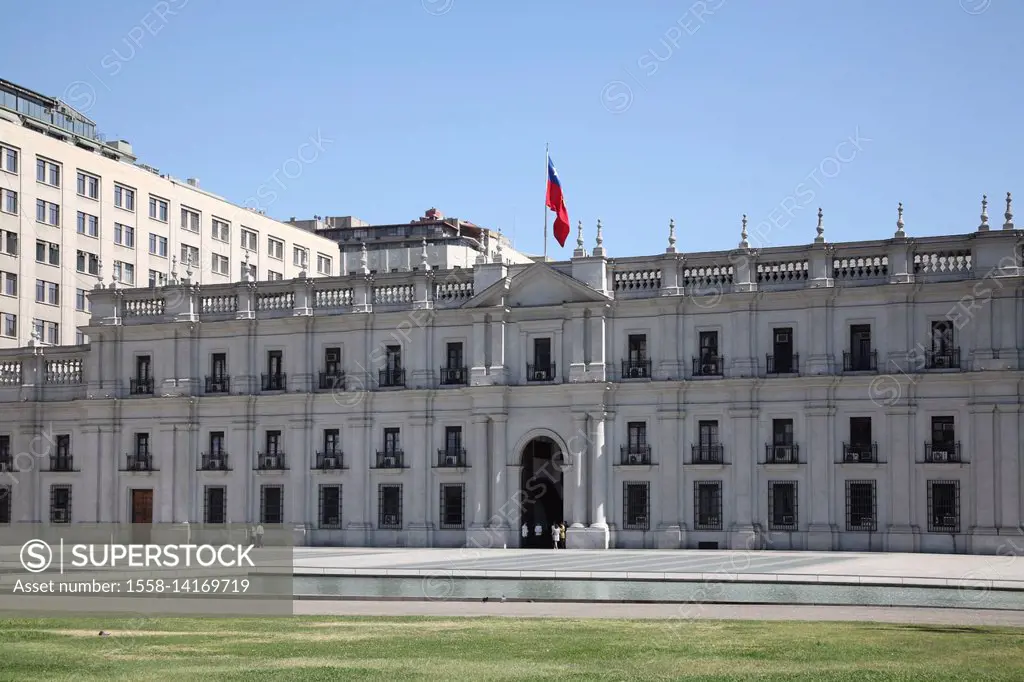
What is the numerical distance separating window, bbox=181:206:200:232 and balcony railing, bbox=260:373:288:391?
2760 centimetres

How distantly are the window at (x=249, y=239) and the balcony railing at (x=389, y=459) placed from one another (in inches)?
1413

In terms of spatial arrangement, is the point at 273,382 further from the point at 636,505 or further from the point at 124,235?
the point at 124,235

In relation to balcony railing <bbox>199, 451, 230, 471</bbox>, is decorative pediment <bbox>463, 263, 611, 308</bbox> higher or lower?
higher

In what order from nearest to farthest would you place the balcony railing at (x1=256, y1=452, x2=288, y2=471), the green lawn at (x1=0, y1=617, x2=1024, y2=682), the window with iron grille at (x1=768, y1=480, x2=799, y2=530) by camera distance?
the green lawn at (x1=0, y1=617, x2=1024, y2=682)
the window with iron grille at (x1=768, y1=480, x2=799, y2=530)
the balcony railing at (x1=256, y1=452, x2=288, y2=471)

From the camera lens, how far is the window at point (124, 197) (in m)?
84.0

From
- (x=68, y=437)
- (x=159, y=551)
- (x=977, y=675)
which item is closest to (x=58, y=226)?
(x=68, y=437)

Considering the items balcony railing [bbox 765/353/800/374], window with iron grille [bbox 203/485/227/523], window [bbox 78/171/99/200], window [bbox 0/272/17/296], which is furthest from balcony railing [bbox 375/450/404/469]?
window [bbox 78/171/99/200]

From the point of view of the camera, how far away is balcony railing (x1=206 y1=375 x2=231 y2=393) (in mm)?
66062

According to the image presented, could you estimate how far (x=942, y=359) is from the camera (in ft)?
180

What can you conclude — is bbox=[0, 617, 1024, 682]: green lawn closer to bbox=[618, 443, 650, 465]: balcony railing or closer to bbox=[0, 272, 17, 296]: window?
bbox=[618, 443, 650, 465]: balcony railing

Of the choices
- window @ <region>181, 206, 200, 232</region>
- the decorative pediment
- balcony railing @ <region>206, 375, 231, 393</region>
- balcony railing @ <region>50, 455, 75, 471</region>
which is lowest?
balcony railing @ <region>50, 455, 75, 471</region>

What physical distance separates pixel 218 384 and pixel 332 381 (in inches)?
235

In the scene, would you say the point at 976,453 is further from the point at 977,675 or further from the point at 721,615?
the point at 977,675

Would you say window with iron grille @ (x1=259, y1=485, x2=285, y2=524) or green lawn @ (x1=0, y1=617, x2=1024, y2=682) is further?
window with iron grille @ (x1=259, y1=485, x2=285, y2=524)
